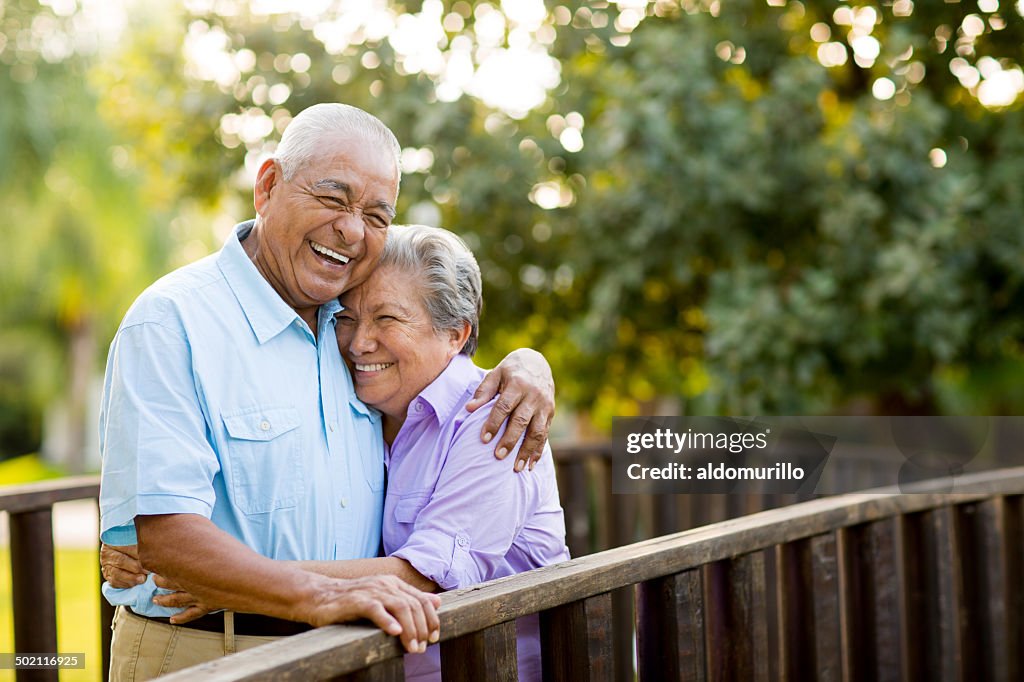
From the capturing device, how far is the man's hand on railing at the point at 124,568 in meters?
1.98

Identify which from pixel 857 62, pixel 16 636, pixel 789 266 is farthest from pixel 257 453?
pixel 857 62

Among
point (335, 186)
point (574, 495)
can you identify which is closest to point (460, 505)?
point (335, 186)

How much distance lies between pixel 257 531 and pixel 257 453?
0.15 m

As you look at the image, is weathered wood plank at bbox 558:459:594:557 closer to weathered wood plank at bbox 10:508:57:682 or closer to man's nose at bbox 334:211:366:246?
weathered wood plank at bbox 10:508:57:682

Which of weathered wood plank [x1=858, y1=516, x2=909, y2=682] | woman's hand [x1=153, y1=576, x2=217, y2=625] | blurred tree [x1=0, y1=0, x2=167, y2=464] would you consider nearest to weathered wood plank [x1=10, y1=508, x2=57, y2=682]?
woman's hand [x1=153, y1=576, x2=217, y2=625]

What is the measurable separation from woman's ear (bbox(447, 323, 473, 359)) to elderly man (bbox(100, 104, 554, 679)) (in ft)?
0.49

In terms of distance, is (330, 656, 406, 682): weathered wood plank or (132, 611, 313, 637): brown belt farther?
(132, 611, 313, 637): brown belt

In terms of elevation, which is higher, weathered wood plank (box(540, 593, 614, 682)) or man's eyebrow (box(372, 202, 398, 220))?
man's eyebrow (box(372, 202, 398, 220))

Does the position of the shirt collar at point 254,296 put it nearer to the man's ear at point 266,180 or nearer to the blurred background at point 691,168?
the man's ear at point 266,180

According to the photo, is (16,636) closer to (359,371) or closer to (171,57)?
(359,371)

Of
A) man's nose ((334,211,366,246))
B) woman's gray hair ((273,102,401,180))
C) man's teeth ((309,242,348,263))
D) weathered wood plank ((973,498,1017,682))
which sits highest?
woman's gray hair ((273,102,401,180))

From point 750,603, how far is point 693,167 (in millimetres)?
3187

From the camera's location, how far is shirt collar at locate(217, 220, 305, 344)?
6.44ft

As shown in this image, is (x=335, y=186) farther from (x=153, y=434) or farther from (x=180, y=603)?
(x=180, y=603)
